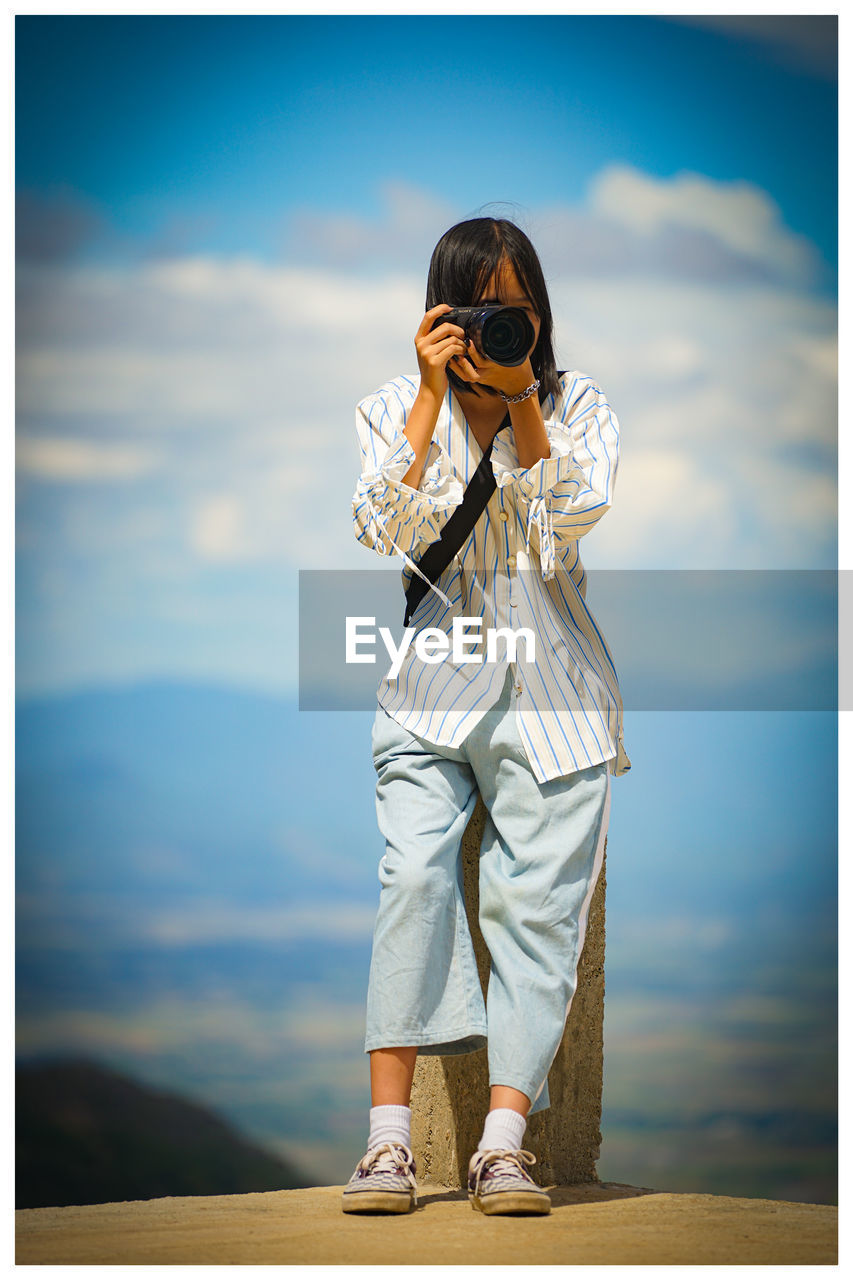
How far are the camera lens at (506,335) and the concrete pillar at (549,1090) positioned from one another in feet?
2.45

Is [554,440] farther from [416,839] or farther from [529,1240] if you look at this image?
[529,1240]

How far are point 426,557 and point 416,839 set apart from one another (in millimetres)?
457

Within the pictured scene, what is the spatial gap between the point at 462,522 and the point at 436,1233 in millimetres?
1057

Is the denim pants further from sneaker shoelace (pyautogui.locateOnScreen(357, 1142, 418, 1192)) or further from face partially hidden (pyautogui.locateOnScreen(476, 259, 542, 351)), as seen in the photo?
face partially hidden (pyautogui.locateOnScreen(476, 259, 542, 351))

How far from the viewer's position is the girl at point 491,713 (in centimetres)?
199

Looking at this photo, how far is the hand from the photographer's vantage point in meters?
2.09

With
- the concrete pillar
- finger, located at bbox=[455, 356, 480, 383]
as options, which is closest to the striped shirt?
finger, located at bbox=[455, 356, 480, 383]

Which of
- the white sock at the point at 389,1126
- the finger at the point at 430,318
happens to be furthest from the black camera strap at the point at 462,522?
the white sock at the point at 389,1126

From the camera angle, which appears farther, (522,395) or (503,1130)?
(522,395)

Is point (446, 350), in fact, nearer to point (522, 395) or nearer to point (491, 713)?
point (522, 395)

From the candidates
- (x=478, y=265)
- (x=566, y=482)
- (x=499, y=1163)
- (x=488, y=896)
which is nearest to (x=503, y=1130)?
(x=499, y=1163)

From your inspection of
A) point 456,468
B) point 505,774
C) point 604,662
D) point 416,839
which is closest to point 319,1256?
point 416,839

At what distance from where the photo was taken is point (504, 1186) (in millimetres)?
1876

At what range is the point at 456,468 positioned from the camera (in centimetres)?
217
